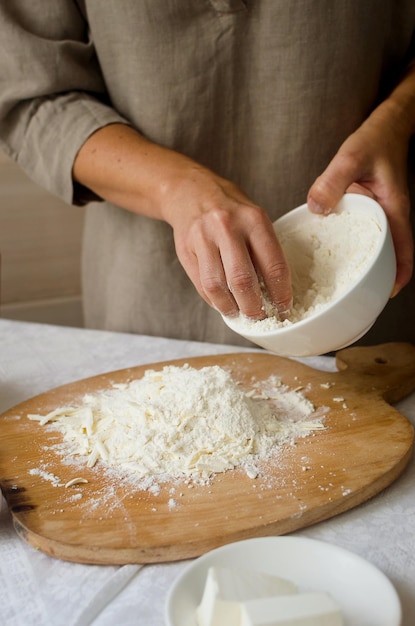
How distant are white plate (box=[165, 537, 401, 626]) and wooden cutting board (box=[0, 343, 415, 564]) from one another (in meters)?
0.06

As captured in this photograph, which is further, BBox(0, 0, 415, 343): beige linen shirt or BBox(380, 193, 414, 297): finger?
BBox(0, 0, 415, 343): beige linen shirt

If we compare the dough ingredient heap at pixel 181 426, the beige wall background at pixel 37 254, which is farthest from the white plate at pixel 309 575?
the beige wall background at pixel 37 254

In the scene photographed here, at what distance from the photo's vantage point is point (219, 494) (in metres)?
0.79

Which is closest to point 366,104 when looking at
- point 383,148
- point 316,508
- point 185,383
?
point 383,148

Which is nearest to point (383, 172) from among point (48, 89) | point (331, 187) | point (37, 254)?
point (331, 187)

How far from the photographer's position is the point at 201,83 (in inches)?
47.4

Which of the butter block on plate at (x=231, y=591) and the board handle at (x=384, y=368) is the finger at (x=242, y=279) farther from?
the butter block on plate at (x=231, y=591)

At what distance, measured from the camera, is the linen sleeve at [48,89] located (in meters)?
1.20

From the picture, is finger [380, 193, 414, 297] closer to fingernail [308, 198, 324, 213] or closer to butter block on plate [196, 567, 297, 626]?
fingernail [308, 198, 324, 213]

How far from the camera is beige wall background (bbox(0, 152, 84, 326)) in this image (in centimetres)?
224

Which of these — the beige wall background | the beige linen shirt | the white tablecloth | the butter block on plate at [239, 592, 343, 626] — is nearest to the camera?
the butter block on plate at [239, 592, 343, 626]

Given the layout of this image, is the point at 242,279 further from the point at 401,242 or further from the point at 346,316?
the point at 401,242

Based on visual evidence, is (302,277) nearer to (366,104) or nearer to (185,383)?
(185,383)

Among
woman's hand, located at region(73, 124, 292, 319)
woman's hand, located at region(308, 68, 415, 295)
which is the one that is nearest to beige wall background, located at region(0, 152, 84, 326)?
woman's hand, located at region(73, 124, 292, 319)
